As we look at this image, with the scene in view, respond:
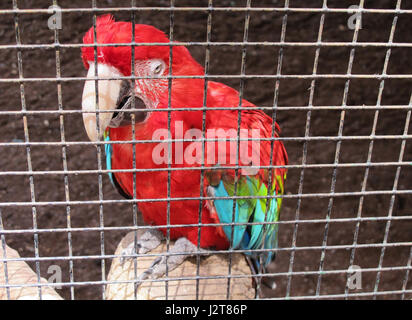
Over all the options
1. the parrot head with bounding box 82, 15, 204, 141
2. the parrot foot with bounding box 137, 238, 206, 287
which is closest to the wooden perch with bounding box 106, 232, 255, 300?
the parrot foot with bounding box 137, 238, 206, 287

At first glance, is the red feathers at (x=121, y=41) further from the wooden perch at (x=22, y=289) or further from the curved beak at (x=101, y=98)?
the wooden perch at (x=22, y=289)

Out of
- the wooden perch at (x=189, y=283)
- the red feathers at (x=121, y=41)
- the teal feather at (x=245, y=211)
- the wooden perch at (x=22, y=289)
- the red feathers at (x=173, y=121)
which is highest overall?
the red feathers at (x=121, y=41)

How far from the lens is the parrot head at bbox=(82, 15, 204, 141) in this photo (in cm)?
92

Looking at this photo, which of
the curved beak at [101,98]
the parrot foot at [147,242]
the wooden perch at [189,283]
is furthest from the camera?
the parrot foot at [147,242]

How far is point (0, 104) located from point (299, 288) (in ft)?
6.02

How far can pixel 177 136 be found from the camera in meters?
1.04

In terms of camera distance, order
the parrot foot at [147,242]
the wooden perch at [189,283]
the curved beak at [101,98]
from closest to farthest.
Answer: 1. the curved beak at [101,98]
2. the wooden perch at [189,283]
3. the parrot foot at [147,242]

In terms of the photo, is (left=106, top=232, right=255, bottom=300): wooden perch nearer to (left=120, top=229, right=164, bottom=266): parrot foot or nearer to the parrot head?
(left=120, top=229, right=164, bottom=266): parrot foot

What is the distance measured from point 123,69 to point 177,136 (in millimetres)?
216

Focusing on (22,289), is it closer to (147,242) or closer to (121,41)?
(147,242)

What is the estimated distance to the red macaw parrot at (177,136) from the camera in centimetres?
95

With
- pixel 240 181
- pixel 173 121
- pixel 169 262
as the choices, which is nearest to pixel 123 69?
pixel 173 121

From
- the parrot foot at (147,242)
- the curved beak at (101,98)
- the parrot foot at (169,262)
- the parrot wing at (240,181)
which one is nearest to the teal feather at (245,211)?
the parrot wing at (240,181)

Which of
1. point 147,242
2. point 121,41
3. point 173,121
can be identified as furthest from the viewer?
point 147,242
